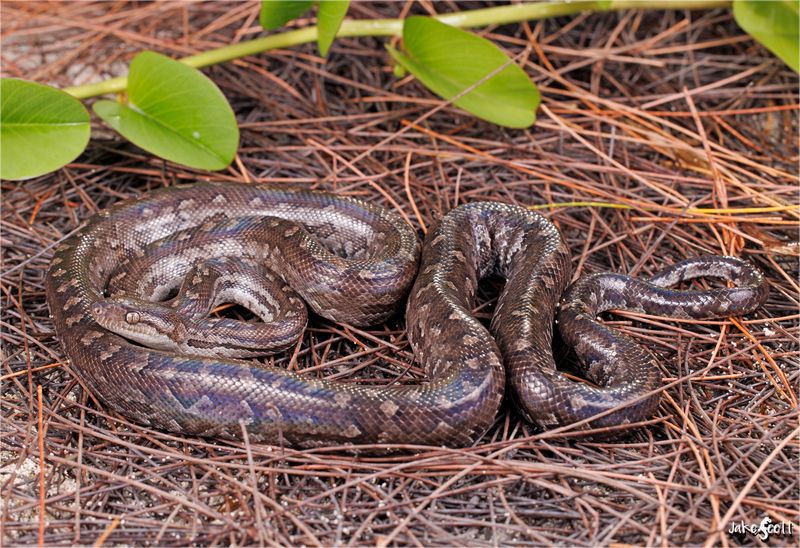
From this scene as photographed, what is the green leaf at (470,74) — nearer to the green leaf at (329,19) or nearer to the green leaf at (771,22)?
the green leaf at (329,19)

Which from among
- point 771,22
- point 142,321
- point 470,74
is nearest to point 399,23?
point 470,74

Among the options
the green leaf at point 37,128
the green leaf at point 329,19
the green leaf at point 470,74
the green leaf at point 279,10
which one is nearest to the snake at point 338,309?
the green leaf at point 37,128

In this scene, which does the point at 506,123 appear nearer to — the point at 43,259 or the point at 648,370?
the point at 648,370

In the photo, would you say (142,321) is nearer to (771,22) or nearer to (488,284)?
(488,284)

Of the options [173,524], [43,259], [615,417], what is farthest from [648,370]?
[43,259]

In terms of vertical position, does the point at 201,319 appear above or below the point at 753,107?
below

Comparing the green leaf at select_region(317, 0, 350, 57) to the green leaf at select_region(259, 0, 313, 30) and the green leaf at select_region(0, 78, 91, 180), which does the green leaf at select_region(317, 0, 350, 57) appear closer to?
the green leaf at select_region(259, 0, 313, 30)
